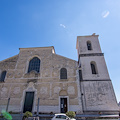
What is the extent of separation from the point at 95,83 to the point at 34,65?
995cm

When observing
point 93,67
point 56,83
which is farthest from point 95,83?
point 56,83

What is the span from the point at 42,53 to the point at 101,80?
409 inches

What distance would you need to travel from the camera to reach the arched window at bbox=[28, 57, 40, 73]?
1552 centimetres

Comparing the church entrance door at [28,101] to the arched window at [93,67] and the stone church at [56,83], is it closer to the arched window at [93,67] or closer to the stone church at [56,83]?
the stone church at [56,83]

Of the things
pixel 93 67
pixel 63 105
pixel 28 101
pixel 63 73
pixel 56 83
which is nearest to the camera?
pixel 63 105

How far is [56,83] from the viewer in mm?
13555

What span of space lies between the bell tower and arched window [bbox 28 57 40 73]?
697 cm

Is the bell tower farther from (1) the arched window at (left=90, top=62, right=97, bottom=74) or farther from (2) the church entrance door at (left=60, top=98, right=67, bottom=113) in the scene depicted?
(2) the church entrance door at (left=60, top=98, right=67, bottom=113)

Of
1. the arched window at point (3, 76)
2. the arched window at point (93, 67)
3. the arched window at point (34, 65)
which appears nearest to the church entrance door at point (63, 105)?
the arched window at point (34, 65)

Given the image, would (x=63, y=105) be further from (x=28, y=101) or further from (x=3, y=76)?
(x=3, y=76)

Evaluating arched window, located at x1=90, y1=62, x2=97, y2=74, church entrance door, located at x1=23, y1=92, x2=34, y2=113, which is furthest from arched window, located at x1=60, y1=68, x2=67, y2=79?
church entrance door, located at x1=23, y1=92, x2=34, y2=113

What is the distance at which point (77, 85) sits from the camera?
43.2 feet

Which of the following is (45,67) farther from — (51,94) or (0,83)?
(0,83)

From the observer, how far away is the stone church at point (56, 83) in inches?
481
